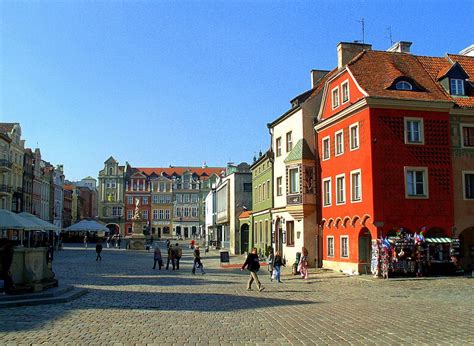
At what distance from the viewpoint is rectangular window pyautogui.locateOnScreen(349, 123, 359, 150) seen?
93.6 ft

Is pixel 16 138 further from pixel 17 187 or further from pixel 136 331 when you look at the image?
pixel 136 331

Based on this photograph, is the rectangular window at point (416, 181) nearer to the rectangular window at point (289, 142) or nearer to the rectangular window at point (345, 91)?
the rectangular window at point (345, 91)

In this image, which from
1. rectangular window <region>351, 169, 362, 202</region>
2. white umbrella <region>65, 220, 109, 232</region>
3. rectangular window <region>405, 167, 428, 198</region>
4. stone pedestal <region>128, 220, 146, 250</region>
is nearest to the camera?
rectangular window <region>405, 167, 428, 198</region>

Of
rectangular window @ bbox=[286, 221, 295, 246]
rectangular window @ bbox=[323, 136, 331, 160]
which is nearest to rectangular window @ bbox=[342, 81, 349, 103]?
rectangular window @ bbox=[323, 136, 331, 160]

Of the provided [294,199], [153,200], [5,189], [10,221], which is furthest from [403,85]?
[153,200]

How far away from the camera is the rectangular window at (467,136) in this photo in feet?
94.2

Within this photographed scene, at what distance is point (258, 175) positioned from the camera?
4731 cm

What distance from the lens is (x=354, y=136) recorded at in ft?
95.4

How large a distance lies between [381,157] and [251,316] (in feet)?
51.5

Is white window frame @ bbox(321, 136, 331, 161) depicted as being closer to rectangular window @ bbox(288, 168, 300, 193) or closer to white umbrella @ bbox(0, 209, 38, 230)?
rectangular window @ bbox(288, 168, 300, 193)

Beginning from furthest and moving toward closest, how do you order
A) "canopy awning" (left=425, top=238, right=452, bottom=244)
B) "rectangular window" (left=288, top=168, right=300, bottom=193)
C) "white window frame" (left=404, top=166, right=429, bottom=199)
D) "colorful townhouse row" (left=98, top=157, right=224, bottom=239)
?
"colorful townhouse row" (left=98, top=157, right=224, bottom=239) → "rectangular window" (left=288, top=168, right=300, bottom=193) → "white window frame" (left=404, top=166, right=429, bottom=199) → "canopy awning" (left=425, top=238, right=452, bottom=244)

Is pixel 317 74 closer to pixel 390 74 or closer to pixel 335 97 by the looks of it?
pixel 335 97

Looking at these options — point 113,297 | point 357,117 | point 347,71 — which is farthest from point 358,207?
point 113,297

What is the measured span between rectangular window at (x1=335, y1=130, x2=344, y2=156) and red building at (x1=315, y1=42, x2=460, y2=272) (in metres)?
0.14
